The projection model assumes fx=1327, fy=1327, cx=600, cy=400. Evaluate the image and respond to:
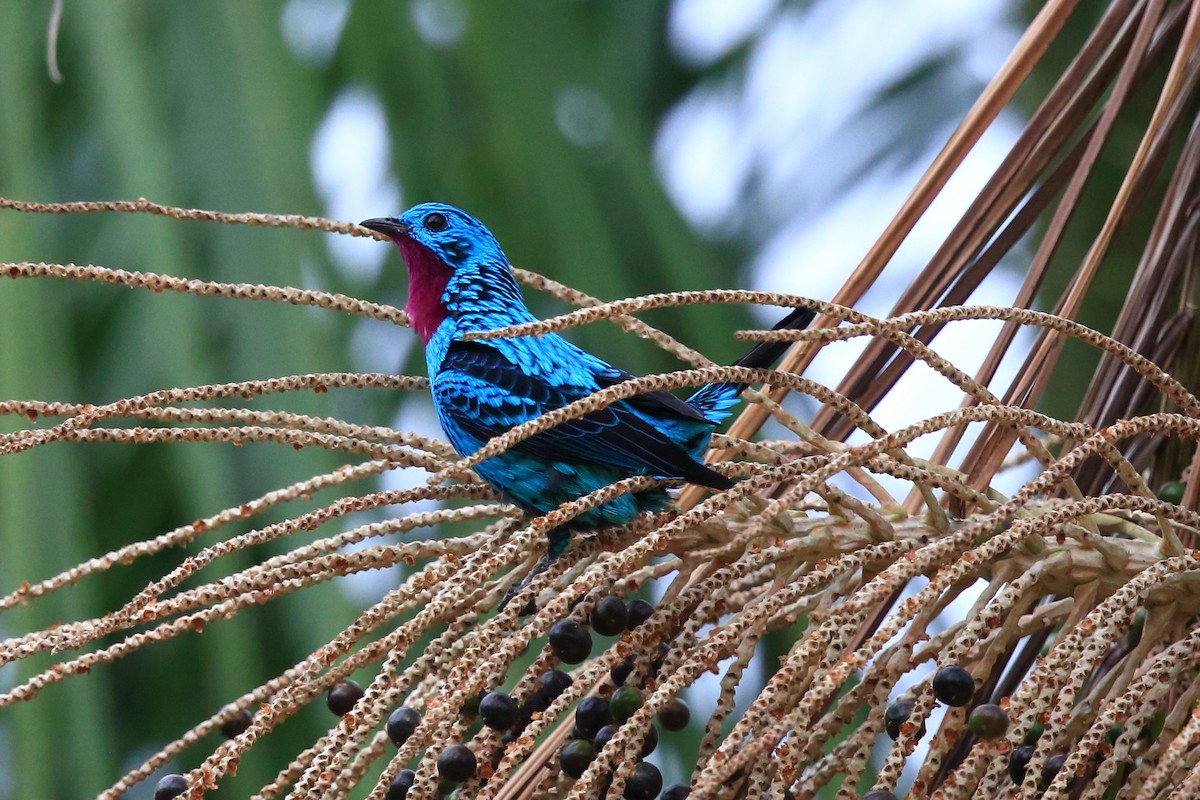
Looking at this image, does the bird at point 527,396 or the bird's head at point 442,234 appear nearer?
the bird at point 527,396

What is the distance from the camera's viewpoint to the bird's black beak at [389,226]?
2182 millimetres

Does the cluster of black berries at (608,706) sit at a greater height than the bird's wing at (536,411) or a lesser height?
lesser

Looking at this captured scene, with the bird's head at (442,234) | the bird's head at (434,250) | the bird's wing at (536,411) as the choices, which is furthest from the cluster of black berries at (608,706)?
the bird's head at (442,234)

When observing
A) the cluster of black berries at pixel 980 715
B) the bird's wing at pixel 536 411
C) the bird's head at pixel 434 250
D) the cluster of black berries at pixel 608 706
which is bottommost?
the cluster of black berries at pixel 608 706

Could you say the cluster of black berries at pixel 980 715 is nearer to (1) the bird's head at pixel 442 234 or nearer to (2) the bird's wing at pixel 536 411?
(2) the bird's wing at pixel 536 411

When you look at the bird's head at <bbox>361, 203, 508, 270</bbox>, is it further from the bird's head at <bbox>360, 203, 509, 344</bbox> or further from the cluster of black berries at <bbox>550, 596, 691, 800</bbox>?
the cluster of black berries at <bbox>550, 596, 691, 800</bbox>

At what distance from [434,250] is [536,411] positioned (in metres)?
0.45

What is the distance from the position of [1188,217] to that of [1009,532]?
78 centimetres

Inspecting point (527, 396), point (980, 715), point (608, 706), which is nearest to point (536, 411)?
point (527, 396)

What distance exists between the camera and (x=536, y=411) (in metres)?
1.84

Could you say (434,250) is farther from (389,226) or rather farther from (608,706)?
(608,706)

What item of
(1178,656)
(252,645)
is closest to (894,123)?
(252,645)

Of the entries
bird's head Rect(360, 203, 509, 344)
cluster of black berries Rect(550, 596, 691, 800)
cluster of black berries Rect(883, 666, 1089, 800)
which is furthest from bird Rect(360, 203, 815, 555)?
cluster of black berries Rect(883, 666, 1089, 800)

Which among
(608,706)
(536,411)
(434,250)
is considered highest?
(434,250)
